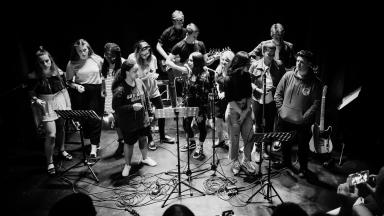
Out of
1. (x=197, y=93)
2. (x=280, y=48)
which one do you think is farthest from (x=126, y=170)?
(x=280, y=48)

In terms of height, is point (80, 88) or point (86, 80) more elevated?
point (86, 80)

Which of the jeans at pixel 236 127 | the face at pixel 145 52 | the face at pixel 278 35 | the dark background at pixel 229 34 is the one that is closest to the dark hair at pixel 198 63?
the jeans at pixel 236 127

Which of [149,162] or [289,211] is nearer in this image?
[289,211]

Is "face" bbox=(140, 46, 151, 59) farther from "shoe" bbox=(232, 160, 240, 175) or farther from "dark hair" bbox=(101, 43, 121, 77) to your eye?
"shoe" bbox=(232, 160, 240, 175)

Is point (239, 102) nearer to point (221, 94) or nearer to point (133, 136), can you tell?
point (221, 94)

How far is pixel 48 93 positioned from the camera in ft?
16.2

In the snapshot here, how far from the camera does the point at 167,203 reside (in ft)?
14.4

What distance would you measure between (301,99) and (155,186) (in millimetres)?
2589

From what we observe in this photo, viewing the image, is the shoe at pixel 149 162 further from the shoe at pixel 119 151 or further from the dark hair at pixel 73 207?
the dark hair at pixel 73 207

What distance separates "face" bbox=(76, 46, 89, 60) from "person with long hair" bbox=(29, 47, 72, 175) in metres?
0.47

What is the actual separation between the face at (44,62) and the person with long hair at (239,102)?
2792 mm

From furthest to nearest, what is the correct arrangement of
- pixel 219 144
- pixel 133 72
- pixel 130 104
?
1. pixel 219 144
2. pixel 130 104
3. pixel 133 72

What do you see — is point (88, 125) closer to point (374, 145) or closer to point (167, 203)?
point (167, 203)

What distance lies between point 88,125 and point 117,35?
3.34 meters
